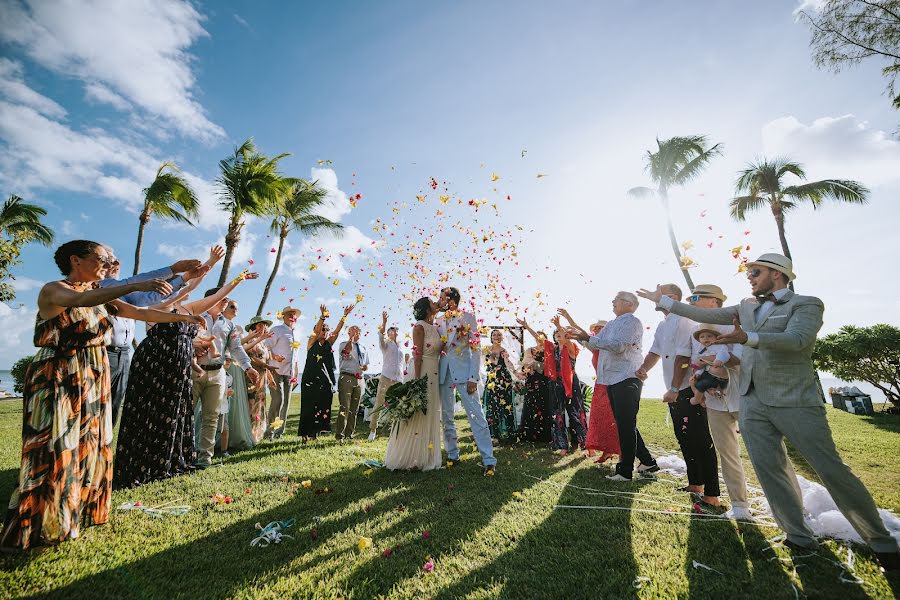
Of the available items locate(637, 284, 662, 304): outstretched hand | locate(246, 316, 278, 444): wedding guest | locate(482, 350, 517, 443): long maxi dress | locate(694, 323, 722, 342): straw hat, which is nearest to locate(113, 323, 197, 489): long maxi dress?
locate(246, 316, 278, 444): wedding guest

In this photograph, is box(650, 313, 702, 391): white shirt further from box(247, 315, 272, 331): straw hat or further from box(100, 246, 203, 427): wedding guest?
box(247, 315, 272, 331): straw hat

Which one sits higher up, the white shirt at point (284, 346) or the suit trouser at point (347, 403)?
the white shirt at point (284, 346)

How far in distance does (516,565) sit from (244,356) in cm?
511

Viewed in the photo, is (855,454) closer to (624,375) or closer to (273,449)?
(624,375)

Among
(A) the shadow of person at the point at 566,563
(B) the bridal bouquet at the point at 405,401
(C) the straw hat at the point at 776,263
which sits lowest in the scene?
(A) the shadow of person at the point at 566,563

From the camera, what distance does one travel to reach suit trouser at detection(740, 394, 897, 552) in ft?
9.38

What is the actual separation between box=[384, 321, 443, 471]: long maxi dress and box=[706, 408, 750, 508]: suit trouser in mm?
3370

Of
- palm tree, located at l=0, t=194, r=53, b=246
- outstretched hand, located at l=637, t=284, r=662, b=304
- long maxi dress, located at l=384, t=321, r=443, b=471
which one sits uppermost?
palm tree, located at l=0, t=194, r=53, b=246

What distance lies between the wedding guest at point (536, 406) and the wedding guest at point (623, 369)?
2.55 meters

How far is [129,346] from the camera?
5.11 metres

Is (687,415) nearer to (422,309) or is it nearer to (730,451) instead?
(730,451)

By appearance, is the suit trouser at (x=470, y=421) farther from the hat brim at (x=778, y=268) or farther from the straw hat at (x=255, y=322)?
the straw hat at (x=255, y=322)

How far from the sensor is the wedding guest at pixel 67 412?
9.63 ft

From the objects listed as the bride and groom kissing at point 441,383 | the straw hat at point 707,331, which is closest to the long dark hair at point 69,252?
the bride and groom kissing at point 441,383
